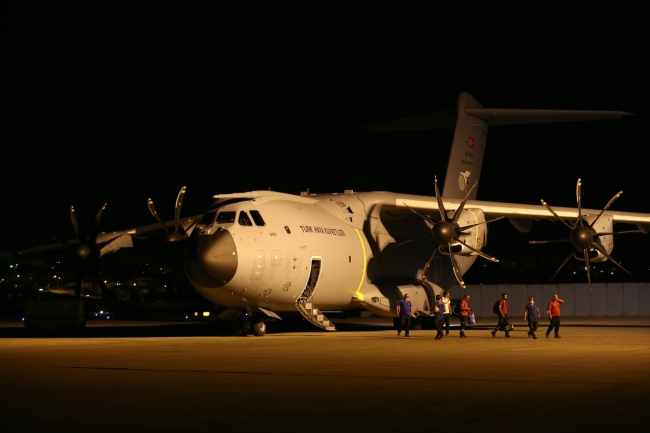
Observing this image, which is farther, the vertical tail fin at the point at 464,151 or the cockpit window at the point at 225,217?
the vertical tail fin at the point at 464,151

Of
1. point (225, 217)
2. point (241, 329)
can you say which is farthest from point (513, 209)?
point (225, 217)

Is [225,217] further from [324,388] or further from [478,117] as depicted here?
[478,117]

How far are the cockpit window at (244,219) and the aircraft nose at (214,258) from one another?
1.86 feet

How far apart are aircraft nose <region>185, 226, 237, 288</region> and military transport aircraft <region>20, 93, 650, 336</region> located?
0.07ft

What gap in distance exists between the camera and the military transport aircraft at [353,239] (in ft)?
68.0

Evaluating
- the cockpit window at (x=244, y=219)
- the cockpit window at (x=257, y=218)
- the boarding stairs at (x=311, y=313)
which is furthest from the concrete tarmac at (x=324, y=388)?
the boarding stairs at (x=311, y=313)

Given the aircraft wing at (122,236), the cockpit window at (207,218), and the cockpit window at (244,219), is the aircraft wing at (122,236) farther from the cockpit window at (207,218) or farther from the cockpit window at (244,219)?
the cockpit window at (244,219)

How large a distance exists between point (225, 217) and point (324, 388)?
36.2 ft

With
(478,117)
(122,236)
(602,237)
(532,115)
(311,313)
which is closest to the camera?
(311,313)

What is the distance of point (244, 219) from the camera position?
21.0 metres

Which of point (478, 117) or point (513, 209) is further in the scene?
point (478, 117)

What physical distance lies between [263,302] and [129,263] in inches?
244

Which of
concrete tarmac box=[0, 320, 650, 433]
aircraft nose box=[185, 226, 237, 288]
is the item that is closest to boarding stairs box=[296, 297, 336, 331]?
aircraft nose box=[185, 226, 237, 288]

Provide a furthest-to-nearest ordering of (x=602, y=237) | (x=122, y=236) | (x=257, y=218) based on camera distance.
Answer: (x=122, y=236) < (x=602, y=237) < (x=257, y=218)
